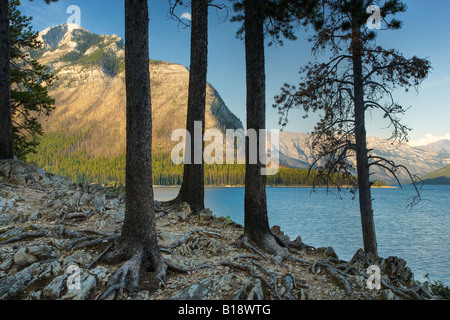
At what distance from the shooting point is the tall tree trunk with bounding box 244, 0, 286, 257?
629 centimetres

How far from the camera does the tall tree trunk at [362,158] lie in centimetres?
774

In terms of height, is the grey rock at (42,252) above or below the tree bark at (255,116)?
below

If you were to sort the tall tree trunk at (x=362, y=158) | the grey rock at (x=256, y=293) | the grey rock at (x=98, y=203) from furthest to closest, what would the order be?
1. the grey rock at (x=98, y=203)
2. the tall tree trunk at (x=362, y=158)
3. the grey rock at (x=256, y=293)

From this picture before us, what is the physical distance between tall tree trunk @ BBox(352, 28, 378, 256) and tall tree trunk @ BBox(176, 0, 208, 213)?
16.1 feet

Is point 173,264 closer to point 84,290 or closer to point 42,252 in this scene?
point 84,290

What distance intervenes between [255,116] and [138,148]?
2.94 metres

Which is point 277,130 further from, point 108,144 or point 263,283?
point 108,144

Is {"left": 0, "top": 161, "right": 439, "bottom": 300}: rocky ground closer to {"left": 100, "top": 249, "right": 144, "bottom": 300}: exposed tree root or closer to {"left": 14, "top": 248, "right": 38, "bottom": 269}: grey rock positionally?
{"left": 14, "top": 248, "right": 38, "bottom": 269}: grey rock

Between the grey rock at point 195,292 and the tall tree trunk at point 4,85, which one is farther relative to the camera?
the tall tree trunk at point 4,85

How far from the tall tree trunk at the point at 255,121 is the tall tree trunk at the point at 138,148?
8.03 feet

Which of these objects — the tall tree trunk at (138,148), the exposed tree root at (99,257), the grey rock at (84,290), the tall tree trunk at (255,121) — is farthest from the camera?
the tall tree trunk at (255,121)

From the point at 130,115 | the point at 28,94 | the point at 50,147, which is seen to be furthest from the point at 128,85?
the point at 50,147

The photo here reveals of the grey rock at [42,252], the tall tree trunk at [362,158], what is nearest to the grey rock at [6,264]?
the grey rock at [42,252]

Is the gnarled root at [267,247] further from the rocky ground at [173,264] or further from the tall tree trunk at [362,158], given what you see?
the tall tree trunk at [362,158]
